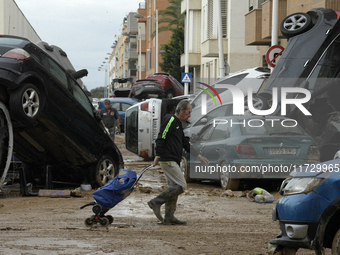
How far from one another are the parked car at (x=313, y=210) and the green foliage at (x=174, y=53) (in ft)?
179

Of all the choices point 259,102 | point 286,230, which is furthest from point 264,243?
point 259,102

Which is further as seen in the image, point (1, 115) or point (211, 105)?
point (211, 105)

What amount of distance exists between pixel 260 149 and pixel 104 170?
Answer: 9.98 feet

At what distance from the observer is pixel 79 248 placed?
250 inches

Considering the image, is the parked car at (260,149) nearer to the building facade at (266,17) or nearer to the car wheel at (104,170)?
the car wheel at (104,170)

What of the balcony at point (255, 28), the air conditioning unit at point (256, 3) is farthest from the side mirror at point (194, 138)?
the air conditioning unit at point (256, 3)

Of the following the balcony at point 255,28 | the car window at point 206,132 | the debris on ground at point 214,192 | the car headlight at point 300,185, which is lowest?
the debris on ground at point 214,192

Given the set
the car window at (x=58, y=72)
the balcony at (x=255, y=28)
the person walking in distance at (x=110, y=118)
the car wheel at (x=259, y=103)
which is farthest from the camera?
the balcony at (x=255, y=28)

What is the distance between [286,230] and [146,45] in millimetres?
83094

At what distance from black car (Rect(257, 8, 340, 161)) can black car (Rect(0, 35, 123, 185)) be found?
3.79 m

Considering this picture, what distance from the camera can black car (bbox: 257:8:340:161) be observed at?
13.0 meters

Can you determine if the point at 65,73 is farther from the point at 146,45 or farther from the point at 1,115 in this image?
the point at 146,45

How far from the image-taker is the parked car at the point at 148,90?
33.0 meters

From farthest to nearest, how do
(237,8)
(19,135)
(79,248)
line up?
(237,8)
(19,135)
(79,248)
